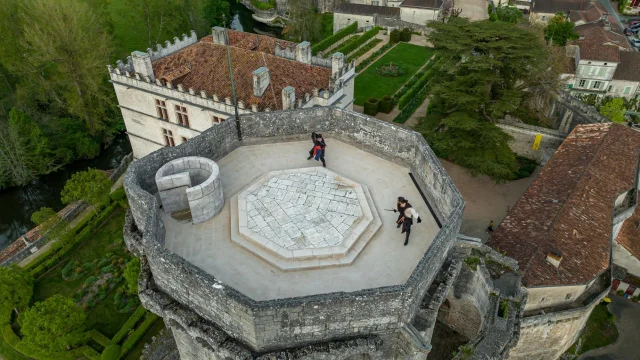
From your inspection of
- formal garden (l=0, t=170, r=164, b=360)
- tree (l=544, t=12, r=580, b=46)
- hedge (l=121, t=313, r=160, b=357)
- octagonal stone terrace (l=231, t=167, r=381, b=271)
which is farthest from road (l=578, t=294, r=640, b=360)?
tree (l=544, t=12, r=580, b=46)

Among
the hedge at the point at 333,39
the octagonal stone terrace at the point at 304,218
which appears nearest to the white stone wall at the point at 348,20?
the hedge at the point at 333,39

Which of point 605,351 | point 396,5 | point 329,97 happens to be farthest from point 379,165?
point 396,5

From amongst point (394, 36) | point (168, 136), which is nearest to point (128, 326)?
point (168, 136)

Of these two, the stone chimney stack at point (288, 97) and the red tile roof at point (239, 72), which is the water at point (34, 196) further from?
the stone chimney stack at point (288, 97)

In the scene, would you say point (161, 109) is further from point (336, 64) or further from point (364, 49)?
point (364, 49)

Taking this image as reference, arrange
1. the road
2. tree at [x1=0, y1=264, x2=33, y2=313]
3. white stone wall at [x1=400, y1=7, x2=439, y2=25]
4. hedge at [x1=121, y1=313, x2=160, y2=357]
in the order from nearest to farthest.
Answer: hedge at [x1=121, y1=313, x2=160, y2=357] < the road < tree at [x1=0, y1=264, x2=33, y2=313] < white stone wall at [x1=400, y1=7, x2=439, y2=25]

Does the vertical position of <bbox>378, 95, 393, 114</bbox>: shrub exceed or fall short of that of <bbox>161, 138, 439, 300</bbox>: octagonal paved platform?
it falls short

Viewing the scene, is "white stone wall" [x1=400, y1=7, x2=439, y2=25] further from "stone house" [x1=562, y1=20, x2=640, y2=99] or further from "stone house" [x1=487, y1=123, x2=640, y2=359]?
"stone house" [x1=487, y1=123, x2=640, y2=359]
